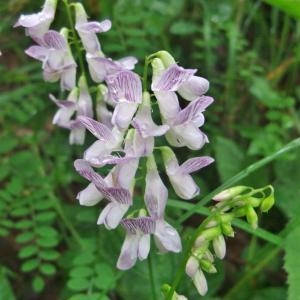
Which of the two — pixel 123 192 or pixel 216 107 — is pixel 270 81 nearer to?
pixel 216 107

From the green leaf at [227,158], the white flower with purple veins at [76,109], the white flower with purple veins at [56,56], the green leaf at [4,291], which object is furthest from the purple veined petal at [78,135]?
the green leaf at [227,158]

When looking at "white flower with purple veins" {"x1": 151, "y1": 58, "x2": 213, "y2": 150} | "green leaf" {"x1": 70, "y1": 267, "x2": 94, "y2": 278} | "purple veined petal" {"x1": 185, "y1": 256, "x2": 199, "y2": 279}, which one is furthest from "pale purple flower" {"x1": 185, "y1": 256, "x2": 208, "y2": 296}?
"green leaf" {"x1": 70, "y1": 267, "x2": 94, "y2": 278}

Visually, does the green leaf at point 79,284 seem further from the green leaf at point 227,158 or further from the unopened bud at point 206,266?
the green leaf at point 227,158

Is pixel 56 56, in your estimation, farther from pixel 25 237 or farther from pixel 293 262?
pixel 293 262

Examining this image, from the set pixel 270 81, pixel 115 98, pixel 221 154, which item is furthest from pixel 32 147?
pixel 115 98

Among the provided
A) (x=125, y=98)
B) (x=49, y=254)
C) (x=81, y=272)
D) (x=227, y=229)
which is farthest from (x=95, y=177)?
(x=49, y=254)
